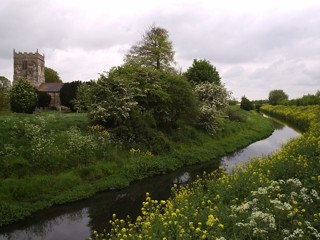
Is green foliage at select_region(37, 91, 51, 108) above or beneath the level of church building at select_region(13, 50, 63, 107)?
beneath

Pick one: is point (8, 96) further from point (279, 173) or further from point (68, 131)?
point (279, 173)

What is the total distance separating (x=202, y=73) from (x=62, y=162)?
32963mm

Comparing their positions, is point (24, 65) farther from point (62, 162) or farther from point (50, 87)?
point (62, 162)

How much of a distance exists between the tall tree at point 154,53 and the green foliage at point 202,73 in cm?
506

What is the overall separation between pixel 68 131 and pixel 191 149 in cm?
1015

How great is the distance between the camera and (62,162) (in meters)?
18.1

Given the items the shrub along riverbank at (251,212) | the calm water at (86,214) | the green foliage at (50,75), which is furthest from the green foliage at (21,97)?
the green foliage at (50,75)

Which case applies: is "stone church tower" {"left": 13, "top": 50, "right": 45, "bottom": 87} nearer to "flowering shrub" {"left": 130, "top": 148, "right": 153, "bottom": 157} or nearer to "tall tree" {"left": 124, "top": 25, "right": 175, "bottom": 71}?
"tall tree" {"left": 124, "top": 25, "right": 175, "bottom": 71}

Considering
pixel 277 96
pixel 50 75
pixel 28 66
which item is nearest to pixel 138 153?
pixel 28 66

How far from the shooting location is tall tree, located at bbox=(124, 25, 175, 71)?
4288cm

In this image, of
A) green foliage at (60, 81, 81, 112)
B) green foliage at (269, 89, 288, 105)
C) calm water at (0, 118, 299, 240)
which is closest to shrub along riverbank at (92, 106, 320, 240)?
calm water at (0, 118, 299, 240)

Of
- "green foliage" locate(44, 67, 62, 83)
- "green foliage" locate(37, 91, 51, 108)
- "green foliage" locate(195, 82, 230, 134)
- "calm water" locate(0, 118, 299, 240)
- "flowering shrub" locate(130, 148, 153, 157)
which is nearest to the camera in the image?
"calm water" locate(0, 118, 299, 240)

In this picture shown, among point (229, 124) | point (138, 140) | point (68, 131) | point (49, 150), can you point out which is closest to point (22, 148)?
point (49, 150)

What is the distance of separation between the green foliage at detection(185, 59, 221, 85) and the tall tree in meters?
5.06
